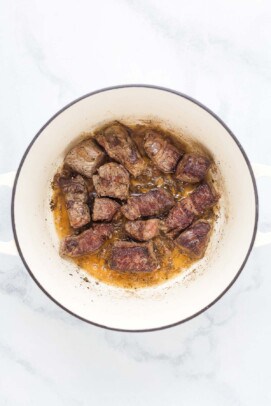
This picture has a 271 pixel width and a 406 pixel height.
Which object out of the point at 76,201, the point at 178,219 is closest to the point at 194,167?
the point at 178,219

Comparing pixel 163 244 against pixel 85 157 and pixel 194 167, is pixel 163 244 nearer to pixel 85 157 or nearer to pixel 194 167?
pixel 194 167

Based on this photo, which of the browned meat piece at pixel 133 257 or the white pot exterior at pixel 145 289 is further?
the browned meat piece at pixel 133 257

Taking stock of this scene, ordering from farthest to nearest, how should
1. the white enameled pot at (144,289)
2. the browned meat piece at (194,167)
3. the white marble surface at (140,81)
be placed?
the white marble surface at (140,81) → the browned meat piece at (194,167) → the white enameled pot at (144,289)

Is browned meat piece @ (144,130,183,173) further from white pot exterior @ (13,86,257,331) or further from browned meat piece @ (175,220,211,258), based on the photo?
browned meat piece @ (175,220,211,258)

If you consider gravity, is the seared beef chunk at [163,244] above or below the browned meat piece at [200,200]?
below

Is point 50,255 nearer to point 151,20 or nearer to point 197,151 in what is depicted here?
point 197,151

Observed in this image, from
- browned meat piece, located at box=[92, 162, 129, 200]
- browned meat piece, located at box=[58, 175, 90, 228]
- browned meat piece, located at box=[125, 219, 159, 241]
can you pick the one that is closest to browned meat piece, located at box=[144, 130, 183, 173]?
browned meat piece, located at box=[92, 162, 129, 200]

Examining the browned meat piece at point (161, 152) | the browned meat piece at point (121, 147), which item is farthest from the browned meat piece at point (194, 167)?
the browned meat piece at point (121, 147)

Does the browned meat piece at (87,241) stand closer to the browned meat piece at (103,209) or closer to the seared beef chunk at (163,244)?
the browned meat piece at (103,209)

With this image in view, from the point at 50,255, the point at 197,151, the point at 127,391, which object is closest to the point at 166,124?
the point at 197,151
